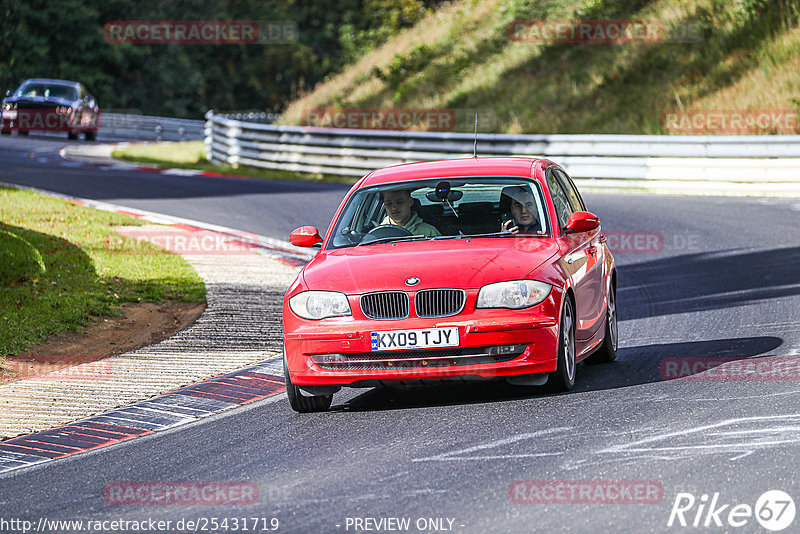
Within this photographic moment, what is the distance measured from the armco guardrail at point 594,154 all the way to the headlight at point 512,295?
52.4ft

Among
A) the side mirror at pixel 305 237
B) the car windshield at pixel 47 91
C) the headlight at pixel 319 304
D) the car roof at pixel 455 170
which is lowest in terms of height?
the car windshield at pixel 47 91

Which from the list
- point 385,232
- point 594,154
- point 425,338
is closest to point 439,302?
point 425,338

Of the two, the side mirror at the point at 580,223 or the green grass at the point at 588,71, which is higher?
the side mirror at the point at 580,223

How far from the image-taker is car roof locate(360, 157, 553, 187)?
9.35 m

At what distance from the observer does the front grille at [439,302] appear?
791 cm

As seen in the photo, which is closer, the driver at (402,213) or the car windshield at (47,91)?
the driver at (402,213)

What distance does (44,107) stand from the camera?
4100 cm

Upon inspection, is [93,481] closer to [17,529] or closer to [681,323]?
[17,529]

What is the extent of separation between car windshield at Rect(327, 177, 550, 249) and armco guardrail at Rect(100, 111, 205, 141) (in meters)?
42.0

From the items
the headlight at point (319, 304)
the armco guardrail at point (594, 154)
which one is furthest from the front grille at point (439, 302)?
the armco guardrail at point (594, 154)

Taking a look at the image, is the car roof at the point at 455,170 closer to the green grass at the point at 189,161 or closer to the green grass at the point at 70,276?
the green grass at the point at 70,276

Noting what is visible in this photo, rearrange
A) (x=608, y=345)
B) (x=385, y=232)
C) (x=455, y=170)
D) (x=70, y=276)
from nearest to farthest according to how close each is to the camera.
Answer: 1. (x=385, y=232)
2. (x=455, y=170)
3. (x=608, y=345)
4. (x=70, y=276)

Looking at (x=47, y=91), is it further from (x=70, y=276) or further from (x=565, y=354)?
(x=565, y=354)

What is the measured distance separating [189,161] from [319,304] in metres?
29.2
